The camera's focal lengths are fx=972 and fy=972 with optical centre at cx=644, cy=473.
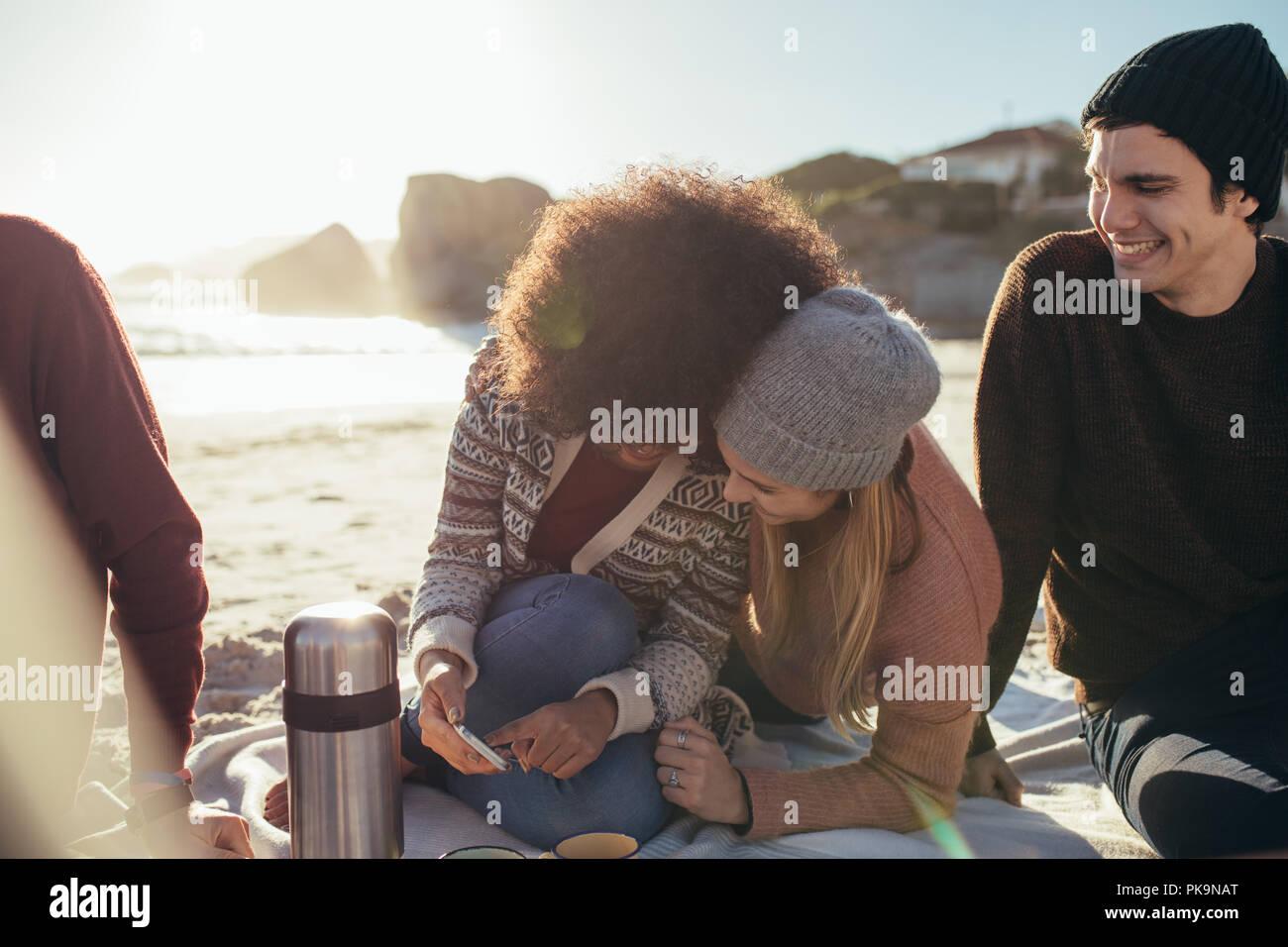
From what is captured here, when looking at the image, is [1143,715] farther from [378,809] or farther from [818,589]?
[378,809]

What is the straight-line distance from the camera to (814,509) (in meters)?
2.15

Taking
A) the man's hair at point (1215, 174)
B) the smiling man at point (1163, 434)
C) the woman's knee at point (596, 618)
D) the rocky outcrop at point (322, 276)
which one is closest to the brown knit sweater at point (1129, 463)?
the smiling man at point (1163, 434)

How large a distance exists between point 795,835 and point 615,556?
0.77 meters

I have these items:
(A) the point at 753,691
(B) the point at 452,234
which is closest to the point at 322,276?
(B) the point at 452,234

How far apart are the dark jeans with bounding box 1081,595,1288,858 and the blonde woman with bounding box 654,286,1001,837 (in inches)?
16.0

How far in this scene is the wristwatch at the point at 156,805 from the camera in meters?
1.63

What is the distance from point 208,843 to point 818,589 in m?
1.38

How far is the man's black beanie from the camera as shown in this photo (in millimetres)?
2188

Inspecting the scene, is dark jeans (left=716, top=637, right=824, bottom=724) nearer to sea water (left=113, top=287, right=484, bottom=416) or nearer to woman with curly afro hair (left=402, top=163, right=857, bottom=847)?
woman with curly afro hair (left=402, top=163, right=857, bottom=847)

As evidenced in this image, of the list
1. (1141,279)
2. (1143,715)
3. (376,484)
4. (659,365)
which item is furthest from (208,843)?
(376,484)

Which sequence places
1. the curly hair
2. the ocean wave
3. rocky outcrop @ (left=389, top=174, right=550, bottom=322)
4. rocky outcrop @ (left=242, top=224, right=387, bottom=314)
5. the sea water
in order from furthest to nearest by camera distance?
rocky outcrop @ (left=242, top=224, right=387, bottom=314) → rocky outcrop @ (left=389, top=174, right=550, bottom=322) → the ocean wave → the sea water → the curly hair

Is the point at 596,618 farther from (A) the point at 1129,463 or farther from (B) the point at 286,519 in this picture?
(B) the point at 286,519

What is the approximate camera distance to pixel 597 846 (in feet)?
6.75

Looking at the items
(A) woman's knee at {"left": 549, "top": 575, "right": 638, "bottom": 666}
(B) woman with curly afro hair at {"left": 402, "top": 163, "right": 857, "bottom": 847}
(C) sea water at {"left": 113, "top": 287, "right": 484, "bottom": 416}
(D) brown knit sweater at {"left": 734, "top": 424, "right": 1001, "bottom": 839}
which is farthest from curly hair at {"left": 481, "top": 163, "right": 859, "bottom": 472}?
(C) sea water at {"left": 113, "top": 287, "right": 484, "bottom": 416}
